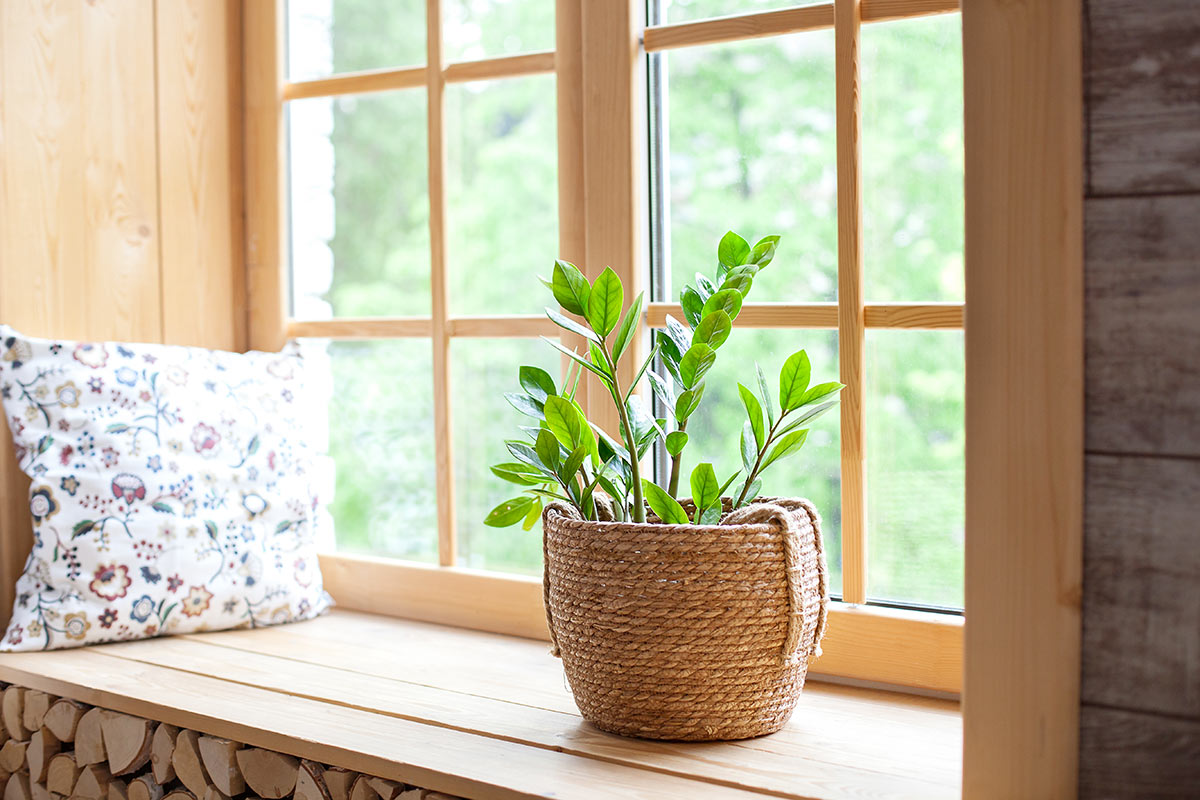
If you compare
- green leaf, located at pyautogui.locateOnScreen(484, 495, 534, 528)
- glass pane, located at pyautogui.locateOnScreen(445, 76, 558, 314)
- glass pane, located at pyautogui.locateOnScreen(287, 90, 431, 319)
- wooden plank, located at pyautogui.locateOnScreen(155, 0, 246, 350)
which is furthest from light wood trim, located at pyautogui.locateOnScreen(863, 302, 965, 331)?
glass pane, located at pyautogui.locateOnScreen(445, 76, 558, 314)

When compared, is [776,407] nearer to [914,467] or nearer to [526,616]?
[914,467]

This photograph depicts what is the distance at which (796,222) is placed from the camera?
5.01ft

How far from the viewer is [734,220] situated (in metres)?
1.57

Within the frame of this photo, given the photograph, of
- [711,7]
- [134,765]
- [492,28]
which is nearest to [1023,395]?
[711,7]

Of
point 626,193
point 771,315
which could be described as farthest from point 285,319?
point 771,315

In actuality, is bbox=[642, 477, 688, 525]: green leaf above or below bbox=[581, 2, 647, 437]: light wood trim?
below

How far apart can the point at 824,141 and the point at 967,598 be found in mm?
737

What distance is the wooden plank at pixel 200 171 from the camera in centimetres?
185

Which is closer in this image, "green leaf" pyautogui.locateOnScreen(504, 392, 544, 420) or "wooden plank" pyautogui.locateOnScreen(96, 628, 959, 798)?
"wooden plank" pyautogui.locateOnScreen(96, 628, 959, 798)

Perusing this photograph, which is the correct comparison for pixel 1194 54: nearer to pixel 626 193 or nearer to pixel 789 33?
pixel 789 33

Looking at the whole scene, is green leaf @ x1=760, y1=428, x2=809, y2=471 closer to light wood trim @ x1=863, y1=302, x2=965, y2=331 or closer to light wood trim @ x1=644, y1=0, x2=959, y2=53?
light wood trim @ x1=863, y1=302, x2=965, y2=331

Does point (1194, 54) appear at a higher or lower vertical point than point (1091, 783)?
higher

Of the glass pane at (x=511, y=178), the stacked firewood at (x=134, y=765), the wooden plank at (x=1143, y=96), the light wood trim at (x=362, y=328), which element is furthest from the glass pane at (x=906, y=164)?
the glass pane at (x=511, y=178)

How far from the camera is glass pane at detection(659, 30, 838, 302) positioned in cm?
148
